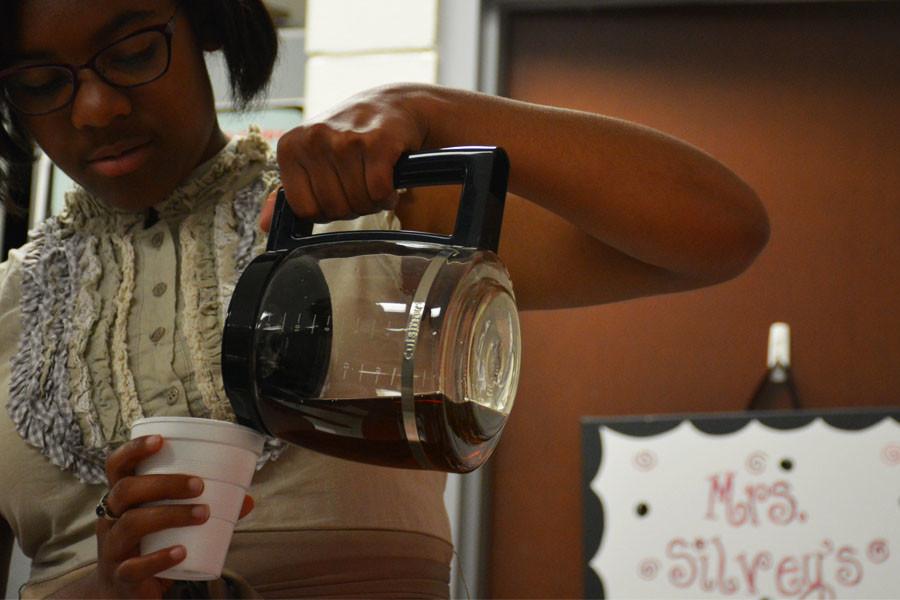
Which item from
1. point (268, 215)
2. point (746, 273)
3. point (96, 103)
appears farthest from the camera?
point (746, 273)

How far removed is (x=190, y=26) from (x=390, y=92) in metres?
0.34

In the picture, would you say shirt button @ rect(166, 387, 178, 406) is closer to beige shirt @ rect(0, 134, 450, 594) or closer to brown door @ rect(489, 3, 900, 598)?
beige shirt @ rect(0, 134, 450, 594)

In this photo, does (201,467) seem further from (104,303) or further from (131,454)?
(104,303)

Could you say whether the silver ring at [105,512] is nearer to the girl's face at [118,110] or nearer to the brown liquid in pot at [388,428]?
the brown liquid in pot at [388,428]

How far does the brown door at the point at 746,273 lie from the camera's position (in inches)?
73.6

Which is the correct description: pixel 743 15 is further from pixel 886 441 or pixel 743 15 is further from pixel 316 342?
pixel 316 342

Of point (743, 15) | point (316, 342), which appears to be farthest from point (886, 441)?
point (316, 342)

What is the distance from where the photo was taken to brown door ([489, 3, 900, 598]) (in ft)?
6.14

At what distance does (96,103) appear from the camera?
0.83 metres

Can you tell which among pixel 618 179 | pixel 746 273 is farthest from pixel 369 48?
pixel 618 179

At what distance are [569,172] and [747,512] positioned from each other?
3.91 ft

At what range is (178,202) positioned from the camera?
3.07ft

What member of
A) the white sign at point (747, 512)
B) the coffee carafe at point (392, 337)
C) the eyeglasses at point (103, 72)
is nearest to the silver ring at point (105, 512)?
the coffee carafe at point (392, 337)

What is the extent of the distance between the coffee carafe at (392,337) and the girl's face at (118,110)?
0.96 ft
